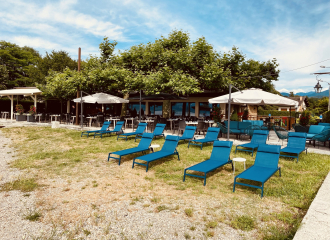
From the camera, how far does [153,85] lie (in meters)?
14.3

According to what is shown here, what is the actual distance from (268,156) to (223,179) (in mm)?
1233

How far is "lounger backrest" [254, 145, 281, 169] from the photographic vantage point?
5098 millimetres

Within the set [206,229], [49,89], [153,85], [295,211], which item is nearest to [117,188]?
[206,229]

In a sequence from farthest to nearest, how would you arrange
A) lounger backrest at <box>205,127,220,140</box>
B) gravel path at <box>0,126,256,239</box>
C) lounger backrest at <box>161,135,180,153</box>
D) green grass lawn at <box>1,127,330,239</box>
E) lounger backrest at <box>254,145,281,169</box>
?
lounger backrest at <box>205,127,220,140</box> < lounger backrest at <box>161,135,180,153</box> < lounger backrest at <box>254,145,281,169</box> < green grass lawn at <box>1,127,330,239</box> < gravel path at <box>0,126,256,239</box>

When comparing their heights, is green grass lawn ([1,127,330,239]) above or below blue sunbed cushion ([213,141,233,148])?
below

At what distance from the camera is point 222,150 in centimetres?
588

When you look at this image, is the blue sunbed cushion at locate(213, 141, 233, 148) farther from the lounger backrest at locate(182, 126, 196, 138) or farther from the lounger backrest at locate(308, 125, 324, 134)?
the lounger backrest at locate(308, 125, 324, 134)

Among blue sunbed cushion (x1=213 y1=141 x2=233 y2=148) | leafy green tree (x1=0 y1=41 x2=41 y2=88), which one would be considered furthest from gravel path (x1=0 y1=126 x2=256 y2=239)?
leafy green tree (x1=0 y1=41 x2=41 y2=88)

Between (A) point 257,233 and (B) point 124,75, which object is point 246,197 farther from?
(B) point 124,75

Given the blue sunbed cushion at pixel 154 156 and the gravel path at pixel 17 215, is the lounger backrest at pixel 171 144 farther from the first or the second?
the gravel path at pixel 17 215

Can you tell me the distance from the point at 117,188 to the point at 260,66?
2677 centimetres

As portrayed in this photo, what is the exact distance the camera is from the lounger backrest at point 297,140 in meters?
7.38

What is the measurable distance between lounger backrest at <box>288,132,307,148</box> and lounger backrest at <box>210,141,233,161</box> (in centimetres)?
316

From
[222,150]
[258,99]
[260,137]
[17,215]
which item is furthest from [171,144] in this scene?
[258,99]
